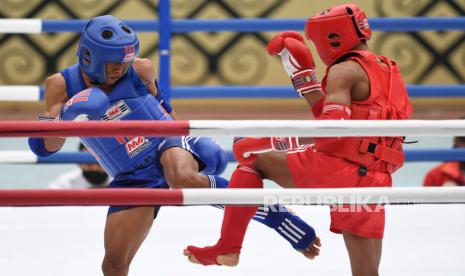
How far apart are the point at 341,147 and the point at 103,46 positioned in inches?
32.1

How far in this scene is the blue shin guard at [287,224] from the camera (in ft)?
8.55

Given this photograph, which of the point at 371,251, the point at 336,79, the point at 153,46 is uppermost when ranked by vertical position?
the point at 153,46

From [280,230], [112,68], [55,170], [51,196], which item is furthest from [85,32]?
[55,170]

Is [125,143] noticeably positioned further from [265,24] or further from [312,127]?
[265,24]

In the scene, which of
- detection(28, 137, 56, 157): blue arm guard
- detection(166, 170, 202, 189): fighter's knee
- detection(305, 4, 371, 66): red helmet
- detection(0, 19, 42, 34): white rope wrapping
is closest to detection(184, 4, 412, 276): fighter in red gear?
detection(305, 4, 371, 66): red helmet

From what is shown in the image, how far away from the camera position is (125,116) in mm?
2727

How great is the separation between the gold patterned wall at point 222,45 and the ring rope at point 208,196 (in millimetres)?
7070

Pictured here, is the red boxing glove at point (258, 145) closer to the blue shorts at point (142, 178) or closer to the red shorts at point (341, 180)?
the red shorts at point (341, 180)

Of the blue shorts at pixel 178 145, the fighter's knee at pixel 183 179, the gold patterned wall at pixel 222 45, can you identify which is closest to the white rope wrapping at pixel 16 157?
the blue shorts at pixel 178 145

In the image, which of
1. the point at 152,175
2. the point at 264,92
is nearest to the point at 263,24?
the point at 264,92

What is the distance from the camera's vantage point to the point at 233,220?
2.51 meters

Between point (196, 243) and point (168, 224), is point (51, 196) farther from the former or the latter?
point (168, 224)

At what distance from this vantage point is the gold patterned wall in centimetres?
905

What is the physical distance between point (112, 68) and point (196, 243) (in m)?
0.94
